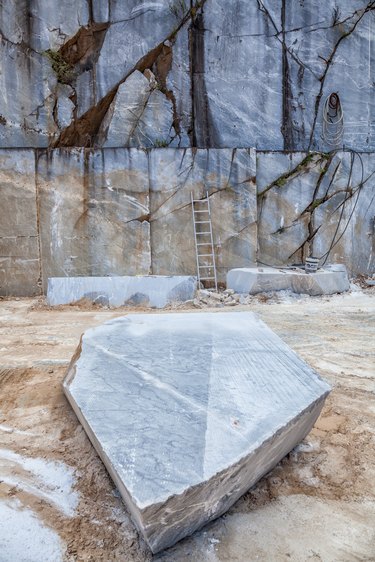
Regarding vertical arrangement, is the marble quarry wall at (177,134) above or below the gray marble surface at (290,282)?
above

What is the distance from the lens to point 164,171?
24.0ft

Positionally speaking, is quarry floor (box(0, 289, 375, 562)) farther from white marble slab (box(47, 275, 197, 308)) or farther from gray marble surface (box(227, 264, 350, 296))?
gray marble surface (box(227, 264, 350, 296))

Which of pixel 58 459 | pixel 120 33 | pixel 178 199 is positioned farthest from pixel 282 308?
pixel 120 33

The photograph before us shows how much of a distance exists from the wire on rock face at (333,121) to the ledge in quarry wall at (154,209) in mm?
978

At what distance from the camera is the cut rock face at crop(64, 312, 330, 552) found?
133cm

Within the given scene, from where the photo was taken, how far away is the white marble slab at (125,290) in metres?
5.91

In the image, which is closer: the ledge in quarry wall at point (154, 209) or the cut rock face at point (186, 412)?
the cut rock face at point (186, 412)

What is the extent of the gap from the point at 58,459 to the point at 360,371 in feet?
7.45

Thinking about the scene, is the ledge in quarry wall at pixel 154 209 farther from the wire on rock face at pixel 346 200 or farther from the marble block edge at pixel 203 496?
the marble block edge at pixel 203 496

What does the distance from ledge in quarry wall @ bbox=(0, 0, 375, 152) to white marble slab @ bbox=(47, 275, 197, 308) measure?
347 centimetres


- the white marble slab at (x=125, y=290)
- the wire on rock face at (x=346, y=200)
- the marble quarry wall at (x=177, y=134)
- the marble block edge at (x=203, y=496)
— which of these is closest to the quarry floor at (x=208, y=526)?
the marble block edge at (x=203, y=496)

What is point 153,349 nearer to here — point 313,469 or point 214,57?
point 313,469

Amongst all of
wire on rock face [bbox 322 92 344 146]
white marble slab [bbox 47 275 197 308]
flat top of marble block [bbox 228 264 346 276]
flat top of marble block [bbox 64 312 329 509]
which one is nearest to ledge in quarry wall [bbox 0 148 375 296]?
flat top of marble block [bbox 228 264 346 276]

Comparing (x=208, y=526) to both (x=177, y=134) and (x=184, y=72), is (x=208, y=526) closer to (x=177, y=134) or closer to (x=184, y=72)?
(x=177, y=134)
